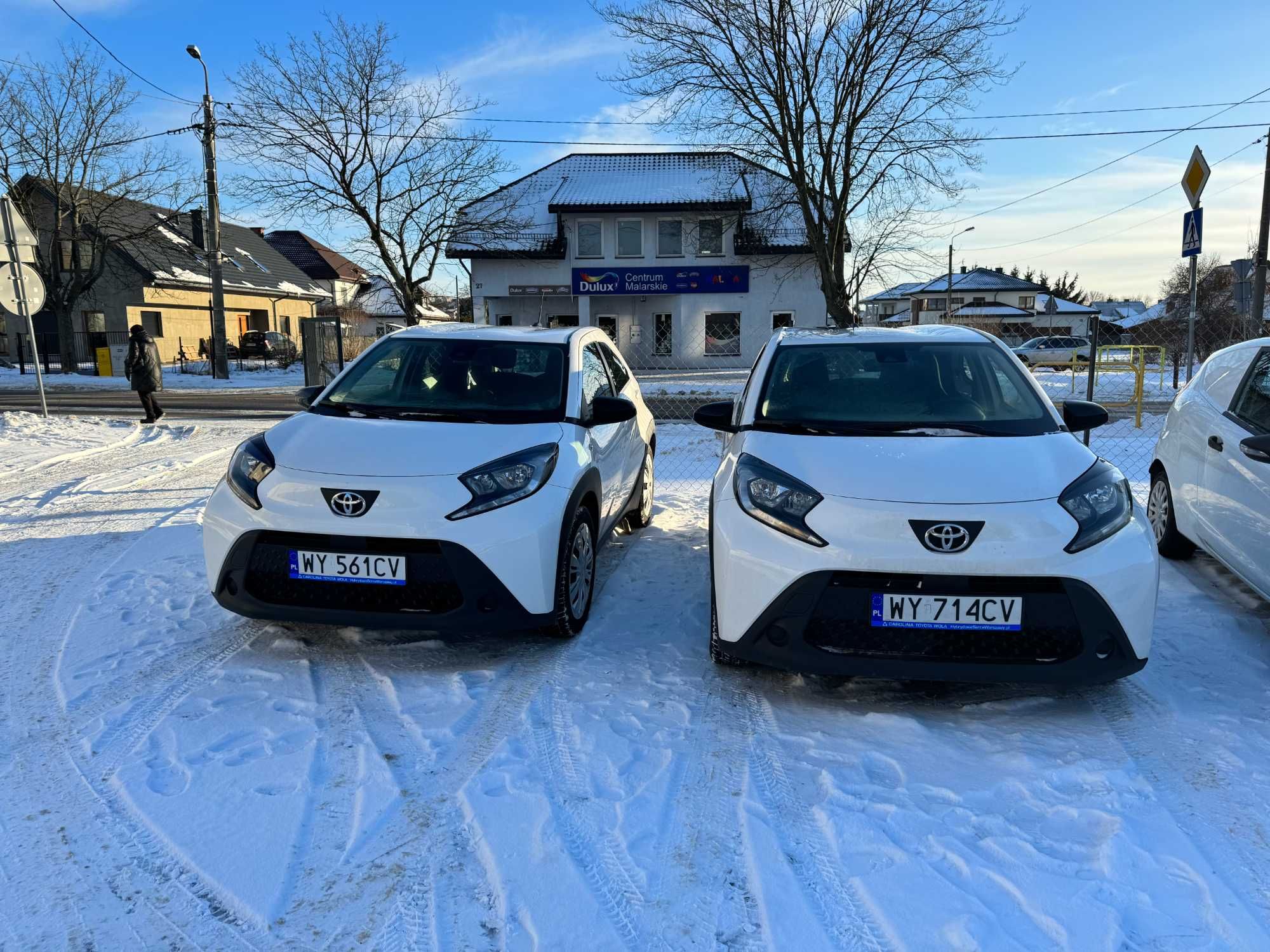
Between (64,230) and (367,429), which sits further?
(64,230)

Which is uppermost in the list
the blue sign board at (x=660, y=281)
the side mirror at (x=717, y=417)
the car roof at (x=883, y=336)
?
the blue sign board at (x=660, y=281)

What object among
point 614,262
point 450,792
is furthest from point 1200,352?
point 450,792

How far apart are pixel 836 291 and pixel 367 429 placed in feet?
69.2

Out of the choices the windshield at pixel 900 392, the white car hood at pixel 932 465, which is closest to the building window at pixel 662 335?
the windshield at pixel 900 392

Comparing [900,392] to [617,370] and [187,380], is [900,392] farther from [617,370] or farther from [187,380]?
[187,380]

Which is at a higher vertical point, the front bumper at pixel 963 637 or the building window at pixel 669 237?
the building window at pixel 669 237

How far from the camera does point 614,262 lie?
33.0 metres

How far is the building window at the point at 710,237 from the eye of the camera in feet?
90.0

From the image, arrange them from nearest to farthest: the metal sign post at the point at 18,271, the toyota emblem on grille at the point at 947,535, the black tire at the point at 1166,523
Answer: the toyota emblem on grille at the point at 947,535
the black tire at the point at 1166,523
the metal sign post at the point at 18,271

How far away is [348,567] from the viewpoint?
11.8 ft

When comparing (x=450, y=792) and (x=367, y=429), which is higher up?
(x=367, y=429)

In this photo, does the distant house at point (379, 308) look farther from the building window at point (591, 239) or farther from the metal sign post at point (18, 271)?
the metal sign post at point (18, 271)

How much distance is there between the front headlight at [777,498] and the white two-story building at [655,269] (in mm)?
28362

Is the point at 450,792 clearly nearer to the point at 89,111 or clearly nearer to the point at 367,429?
the point at 367,429
